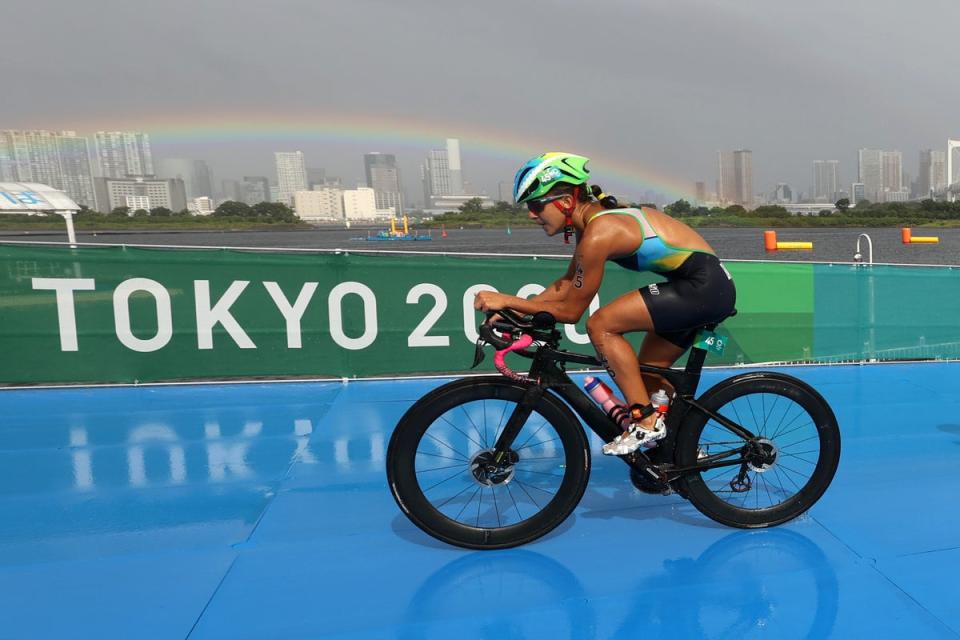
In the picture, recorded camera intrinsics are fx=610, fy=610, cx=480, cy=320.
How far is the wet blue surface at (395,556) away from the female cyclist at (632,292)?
0.62 meters

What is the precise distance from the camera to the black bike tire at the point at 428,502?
2732mm

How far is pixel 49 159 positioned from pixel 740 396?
232 m

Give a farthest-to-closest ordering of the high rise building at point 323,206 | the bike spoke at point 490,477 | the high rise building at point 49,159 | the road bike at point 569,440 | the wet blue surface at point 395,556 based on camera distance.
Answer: the high rise building at point 323,206, the high rise building at point 49,159, the bike spoke at point 490,477, the road bike at point 569,440, the wet blue surface at point 395,556

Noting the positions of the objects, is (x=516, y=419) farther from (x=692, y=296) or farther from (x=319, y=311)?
(x=319, y=311)

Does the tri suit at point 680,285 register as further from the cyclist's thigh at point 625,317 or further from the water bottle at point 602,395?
the water bottle at point 602,395

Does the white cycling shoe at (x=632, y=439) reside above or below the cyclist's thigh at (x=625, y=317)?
below

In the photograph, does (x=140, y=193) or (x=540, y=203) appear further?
(x=140, y=193)

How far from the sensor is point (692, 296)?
2805 mm

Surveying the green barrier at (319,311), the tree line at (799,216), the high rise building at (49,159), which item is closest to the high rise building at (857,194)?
the tree line at (799,216)

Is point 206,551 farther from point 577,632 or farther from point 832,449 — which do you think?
point 832,449

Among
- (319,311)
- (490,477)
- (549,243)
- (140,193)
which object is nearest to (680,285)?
(490,477)

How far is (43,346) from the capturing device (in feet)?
19.5

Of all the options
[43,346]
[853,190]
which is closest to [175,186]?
[853,190]

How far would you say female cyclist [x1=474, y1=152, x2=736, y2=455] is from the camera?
9.09 feet
